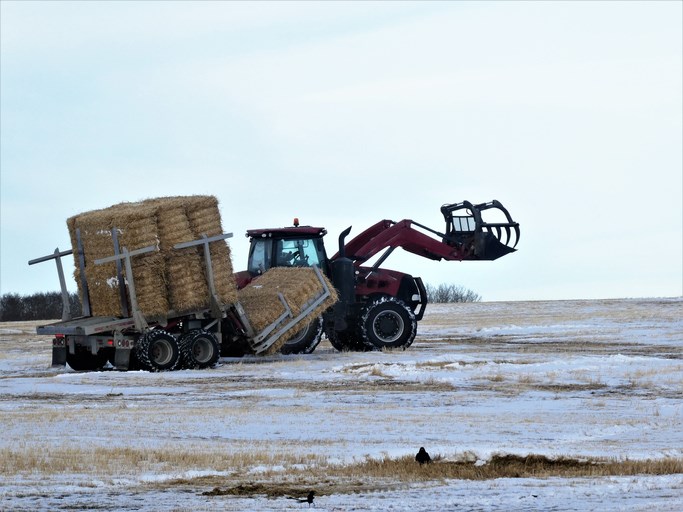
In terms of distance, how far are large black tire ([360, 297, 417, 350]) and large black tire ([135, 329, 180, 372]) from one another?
5.58 m

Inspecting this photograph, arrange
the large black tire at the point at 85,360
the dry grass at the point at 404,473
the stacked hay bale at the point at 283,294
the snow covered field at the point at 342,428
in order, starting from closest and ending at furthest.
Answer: the snow covered field at the point at 342,428, the dry grass at the point at 404,473, the large black tire at the point at 85,360, the stacked hay bale at the point at 283,294

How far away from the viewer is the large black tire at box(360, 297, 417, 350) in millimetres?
28078

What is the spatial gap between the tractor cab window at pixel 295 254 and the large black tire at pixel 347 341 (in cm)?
180

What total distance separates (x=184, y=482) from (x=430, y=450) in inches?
104

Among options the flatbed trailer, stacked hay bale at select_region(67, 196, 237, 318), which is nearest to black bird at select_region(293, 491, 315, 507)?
the flatbed trailer

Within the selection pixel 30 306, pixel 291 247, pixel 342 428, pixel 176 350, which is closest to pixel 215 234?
pixel 176 350

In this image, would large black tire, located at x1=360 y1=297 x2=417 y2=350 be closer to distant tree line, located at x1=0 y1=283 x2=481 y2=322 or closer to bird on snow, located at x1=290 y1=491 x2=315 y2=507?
bird on snow, located at x1=290 y1=491 x2=315 y2=507

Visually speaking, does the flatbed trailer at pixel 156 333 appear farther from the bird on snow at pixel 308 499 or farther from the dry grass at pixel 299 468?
the bird on snow at pixel 308 499

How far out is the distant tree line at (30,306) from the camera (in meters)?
72.4

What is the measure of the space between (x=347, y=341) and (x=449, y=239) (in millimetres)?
3542

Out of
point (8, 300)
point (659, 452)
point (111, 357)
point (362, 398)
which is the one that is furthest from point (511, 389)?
point (8, 300)

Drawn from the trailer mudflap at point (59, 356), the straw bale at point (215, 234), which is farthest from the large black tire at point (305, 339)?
the trailer mudflap at point (59, 356)

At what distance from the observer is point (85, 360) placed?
978 inches

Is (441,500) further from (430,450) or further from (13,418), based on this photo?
(13,418)
